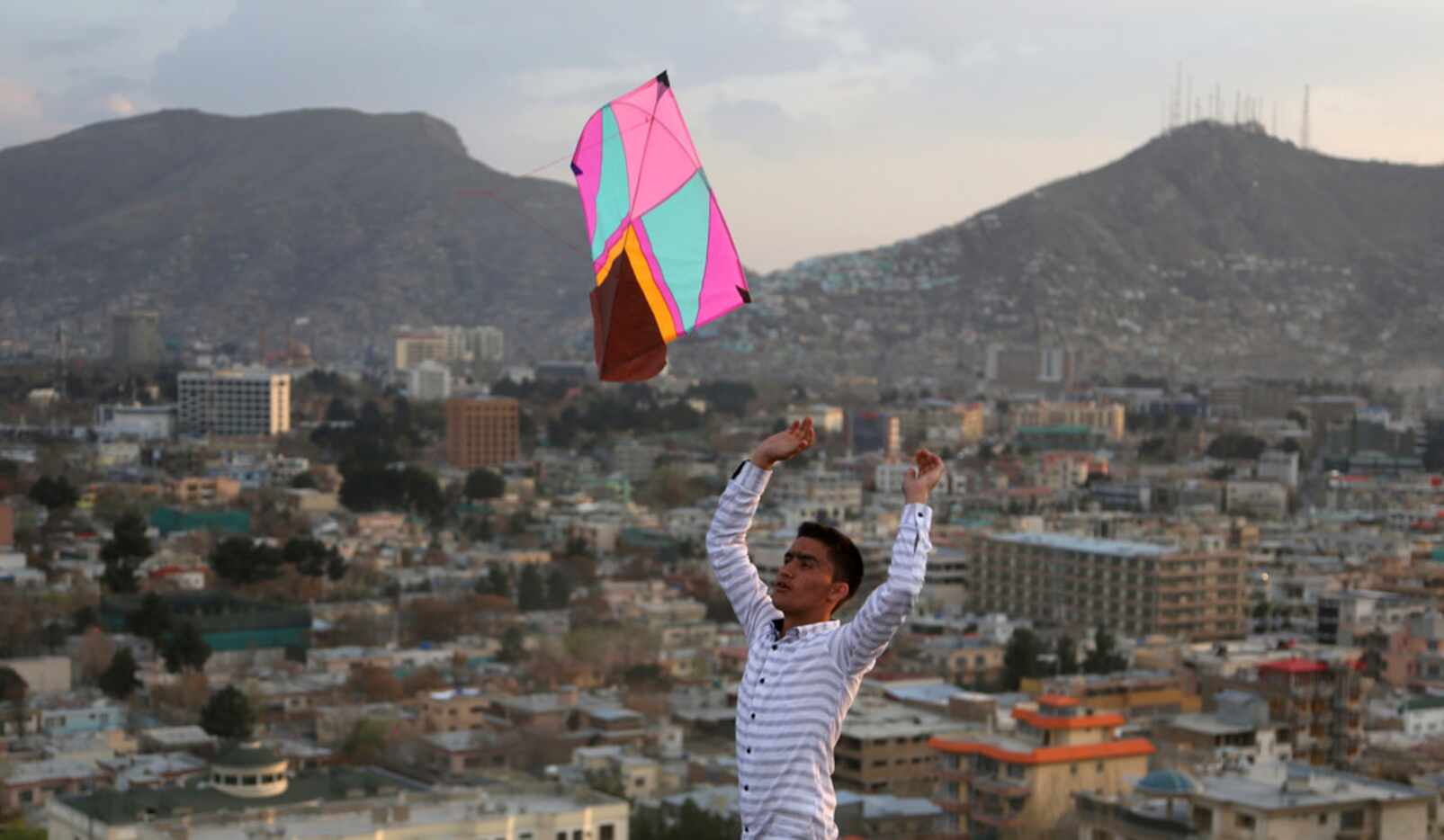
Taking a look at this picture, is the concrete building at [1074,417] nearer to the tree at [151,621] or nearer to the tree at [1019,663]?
the tree at [1019,663]

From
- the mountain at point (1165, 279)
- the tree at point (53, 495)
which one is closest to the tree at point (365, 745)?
the tree at point (53, 495)

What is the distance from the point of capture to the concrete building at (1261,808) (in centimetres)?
1239

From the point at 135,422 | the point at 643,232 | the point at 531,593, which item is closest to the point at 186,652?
the point at 531,593

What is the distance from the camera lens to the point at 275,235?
9831 centimetres

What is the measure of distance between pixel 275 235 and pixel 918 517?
9775 cm

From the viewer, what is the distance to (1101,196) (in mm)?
98438

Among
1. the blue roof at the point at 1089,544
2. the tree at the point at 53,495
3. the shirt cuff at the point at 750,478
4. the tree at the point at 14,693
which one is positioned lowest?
the tree at the point at 14,693

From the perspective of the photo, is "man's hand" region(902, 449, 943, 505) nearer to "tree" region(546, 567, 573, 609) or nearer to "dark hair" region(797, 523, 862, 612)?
"dark hair" region(797, 523, 862, 612)

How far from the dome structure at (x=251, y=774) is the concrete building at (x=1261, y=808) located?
14.4ft

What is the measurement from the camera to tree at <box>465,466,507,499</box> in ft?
117

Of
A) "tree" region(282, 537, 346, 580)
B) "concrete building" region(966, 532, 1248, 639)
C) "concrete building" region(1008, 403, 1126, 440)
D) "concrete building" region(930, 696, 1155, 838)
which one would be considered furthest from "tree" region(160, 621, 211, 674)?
"concrete building" region(1008, 403, 1126, 440)

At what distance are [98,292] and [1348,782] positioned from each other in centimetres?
8329

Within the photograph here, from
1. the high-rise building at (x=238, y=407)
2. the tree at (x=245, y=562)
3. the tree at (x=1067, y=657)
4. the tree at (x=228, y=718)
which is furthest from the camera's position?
the high-rise building at (x=238, y=407)

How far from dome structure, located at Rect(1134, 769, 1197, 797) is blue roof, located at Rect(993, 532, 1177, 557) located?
12783mm
